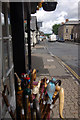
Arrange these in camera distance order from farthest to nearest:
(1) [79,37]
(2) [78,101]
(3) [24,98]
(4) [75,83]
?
(1) [79,37] < (4) [75,83] < (2) [78,101] < (3) [24,98]

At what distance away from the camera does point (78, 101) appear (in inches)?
150

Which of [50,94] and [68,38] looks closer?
[50,94]

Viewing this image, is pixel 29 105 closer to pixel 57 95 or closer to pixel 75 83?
pixel 57 95

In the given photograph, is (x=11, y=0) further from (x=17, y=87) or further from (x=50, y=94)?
(x=50, y=94)

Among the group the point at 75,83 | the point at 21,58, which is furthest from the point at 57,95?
the point at 75,83

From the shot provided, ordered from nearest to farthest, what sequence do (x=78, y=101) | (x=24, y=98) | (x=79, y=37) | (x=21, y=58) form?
(x=24, y=98) → (x=21, y=58) → (x=78, y=101) → (x=79, y=37)

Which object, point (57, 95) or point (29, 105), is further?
point (57, 95)

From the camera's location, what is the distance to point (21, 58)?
214 centimetres

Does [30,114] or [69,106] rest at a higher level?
[30,114]

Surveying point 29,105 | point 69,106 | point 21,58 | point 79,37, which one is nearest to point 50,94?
point 29,105

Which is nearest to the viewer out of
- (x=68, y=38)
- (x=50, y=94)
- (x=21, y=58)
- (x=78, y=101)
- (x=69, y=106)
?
(x=50, y=94)

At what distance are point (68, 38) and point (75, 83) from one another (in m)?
64.2

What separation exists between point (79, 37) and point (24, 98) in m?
49.3

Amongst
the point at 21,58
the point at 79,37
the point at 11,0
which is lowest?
the point at 21,58
